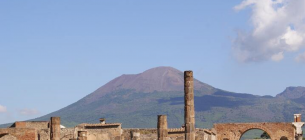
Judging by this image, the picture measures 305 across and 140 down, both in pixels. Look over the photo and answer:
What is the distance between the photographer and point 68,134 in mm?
40844

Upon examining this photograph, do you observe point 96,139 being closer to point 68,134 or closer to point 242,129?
point 68,134

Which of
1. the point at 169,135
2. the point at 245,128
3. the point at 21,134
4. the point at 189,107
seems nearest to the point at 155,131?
the point at 169,135

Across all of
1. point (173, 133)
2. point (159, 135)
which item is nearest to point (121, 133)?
point (173, 133)

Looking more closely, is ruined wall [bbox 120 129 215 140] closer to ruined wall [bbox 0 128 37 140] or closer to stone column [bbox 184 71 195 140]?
ruined wall [bbox 0 128 37 140]

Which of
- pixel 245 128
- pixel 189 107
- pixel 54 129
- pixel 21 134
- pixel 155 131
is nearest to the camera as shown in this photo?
pixel 189 107

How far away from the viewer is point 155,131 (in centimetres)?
4291

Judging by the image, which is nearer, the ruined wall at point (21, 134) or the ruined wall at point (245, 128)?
the ruined wall at point (21, 134)

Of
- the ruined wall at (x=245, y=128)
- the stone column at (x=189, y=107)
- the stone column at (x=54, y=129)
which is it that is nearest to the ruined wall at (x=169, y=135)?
the ruined wall at (x=245, y=128)

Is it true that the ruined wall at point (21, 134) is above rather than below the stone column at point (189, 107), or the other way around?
below

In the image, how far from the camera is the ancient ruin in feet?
98.3

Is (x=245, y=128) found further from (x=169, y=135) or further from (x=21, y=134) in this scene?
A: (x=21, y=134)

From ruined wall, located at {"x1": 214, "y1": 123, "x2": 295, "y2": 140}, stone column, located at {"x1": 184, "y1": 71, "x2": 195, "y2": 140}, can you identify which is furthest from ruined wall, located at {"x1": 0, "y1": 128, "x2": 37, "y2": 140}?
ruined wall, located at {"x1": 214, "y1": 123, "x2": 295, "y2": 140}

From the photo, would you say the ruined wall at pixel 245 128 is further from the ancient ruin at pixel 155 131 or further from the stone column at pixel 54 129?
the stone column at pixel 54 129

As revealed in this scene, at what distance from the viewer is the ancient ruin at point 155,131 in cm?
2997
